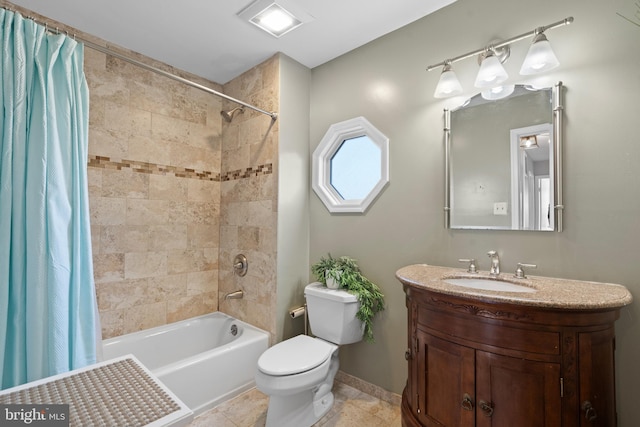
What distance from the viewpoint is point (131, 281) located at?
2.21m

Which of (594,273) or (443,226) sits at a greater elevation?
(443,226)

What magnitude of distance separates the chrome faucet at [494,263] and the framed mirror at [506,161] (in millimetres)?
144

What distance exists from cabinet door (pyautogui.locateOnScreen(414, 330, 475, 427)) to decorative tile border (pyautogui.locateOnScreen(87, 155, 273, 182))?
1634 millimetres

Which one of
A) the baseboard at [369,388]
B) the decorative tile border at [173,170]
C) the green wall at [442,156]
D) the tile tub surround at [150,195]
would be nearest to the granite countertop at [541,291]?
the green wall at [442,156]

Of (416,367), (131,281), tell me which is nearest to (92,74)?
(131,281)

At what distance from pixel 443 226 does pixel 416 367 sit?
2.61 feet

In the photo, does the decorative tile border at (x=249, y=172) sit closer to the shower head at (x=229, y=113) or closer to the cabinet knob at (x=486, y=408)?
the shower head at (x=229, y=113)

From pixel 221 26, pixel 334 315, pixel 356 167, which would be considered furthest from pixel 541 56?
pixel 221 26

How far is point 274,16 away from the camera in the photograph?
1.83 meters

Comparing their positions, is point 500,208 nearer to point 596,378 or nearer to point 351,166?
point 596,378

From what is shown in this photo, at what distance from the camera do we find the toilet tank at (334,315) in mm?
1851

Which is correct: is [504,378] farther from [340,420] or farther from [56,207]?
[56,207]

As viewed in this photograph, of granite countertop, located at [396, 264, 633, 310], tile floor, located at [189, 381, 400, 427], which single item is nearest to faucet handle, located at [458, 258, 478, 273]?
granite countertop, located at [396, 264, 633, 310]

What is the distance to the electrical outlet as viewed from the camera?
59.4 inches
